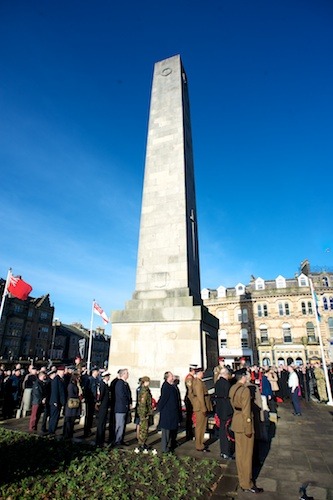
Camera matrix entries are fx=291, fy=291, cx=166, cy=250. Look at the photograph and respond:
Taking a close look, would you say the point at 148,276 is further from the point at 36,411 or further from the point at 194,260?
the point at 36,411

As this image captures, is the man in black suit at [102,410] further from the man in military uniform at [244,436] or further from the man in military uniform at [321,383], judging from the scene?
the man in military uniform at [321,383]

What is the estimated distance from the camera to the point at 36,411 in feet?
29.7

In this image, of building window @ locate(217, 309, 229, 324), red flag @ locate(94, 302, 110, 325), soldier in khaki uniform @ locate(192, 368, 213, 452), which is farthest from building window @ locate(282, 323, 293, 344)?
soldier in khaki uniform @ locate(192, 368, 213, 452)

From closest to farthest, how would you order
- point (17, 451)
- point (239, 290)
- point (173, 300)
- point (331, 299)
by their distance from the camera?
point (17, 451)
point (173, 300)
point (331, 299)
point (239, 290)

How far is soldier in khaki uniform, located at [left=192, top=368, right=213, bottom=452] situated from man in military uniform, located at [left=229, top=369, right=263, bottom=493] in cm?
174

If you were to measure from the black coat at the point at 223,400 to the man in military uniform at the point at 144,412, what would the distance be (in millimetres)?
1669

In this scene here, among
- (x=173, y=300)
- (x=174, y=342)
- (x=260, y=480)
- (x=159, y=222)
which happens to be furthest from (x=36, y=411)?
(x=159, y=222)

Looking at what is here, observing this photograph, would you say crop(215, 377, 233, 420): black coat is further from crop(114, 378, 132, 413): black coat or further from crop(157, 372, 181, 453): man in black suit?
crop(114, 378, 132, 413): black coat

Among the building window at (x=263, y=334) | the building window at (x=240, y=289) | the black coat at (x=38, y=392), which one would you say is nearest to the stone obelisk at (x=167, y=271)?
the black coat at (x=38, y=392)

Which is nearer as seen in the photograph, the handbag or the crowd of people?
the crowd of people

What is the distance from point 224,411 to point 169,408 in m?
1.31

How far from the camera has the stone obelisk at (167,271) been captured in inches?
375

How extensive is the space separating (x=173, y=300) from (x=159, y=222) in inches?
131

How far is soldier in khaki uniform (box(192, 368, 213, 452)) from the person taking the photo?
22.0 feet
